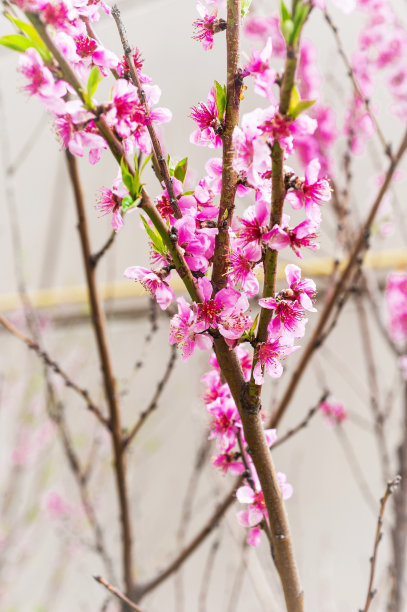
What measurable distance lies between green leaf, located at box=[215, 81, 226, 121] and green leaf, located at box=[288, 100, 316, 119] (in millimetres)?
66

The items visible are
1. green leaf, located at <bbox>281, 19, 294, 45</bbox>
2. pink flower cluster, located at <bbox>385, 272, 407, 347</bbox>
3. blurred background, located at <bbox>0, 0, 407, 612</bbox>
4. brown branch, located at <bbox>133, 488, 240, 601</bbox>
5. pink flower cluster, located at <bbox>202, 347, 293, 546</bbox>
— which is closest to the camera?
green leaf, located at <bbox>281, 19, 294, 45</bbox>

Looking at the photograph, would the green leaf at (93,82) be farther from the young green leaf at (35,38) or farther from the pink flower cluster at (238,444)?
the pink flower cluster at (238,444)

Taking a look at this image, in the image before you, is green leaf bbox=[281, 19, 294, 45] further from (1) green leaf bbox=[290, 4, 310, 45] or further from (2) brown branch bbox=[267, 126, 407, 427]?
(2) brown branch bbox=[267, 126, 407, 427]

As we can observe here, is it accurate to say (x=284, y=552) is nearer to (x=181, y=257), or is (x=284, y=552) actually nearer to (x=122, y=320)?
(x=181, y=257)

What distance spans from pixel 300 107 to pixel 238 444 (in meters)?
0.22

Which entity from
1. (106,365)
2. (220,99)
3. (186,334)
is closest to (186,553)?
(106,365)

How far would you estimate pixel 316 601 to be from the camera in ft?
4.78

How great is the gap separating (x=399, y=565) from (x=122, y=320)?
1.40 metres

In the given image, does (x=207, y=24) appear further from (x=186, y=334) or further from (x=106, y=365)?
(x=106, y=365)

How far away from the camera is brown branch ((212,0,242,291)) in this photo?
29cm

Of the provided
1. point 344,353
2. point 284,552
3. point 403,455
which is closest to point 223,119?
point 284,552

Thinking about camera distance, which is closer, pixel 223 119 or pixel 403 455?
pixel 223 119

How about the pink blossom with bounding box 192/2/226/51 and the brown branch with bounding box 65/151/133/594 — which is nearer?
the pink blossom with bounding box 192/2/226/51

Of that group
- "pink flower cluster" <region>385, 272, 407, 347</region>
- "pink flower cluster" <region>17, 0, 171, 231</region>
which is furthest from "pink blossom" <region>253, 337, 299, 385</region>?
"pink flower cluster" <region>385, 272, 407, 347</region>
